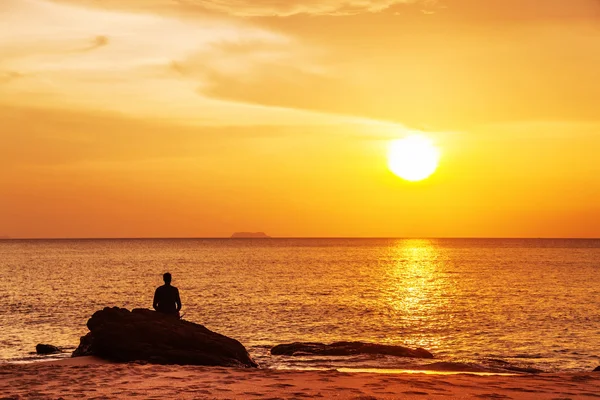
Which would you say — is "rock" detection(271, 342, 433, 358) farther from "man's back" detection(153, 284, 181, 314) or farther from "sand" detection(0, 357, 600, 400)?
"sand" detection(0, 357, 600, 400)

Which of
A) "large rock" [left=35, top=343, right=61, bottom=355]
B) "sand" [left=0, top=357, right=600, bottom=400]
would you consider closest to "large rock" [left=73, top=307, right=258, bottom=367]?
"sand" [left=0, top=357, right=600, bottom=400]

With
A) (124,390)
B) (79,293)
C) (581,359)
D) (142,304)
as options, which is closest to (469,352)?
(581,359)

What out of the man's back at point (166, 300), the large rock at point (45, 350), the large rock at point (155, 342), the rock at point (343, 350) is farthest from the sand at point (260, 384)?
the large rock at point (45, 350)

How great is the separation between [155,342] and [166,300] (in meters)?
2.45

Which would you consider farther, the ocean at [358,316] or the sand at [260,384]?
the ocean at [358,316]

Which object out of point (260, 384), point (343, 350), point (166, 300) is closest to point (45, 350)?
point (166, 300)

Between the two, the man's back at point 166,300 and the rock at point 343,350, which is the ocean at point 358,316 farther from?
the man's back at point 166,300

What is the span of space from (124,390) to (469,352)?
24.2 meters

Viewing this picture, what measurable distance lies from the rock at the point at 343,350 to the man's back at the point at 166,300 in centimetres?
828

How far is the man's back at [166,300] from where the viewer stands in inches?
952

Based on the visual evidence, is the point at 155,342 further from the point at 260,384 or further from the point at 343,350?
the point at 343,350

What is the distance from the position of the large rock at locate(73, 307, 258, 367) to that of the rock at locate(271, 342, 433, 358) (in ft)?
23.5

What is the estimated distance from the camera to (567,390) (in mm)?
15148

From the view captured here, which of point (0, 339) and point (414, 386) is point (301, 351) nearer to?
point (414, 386)
